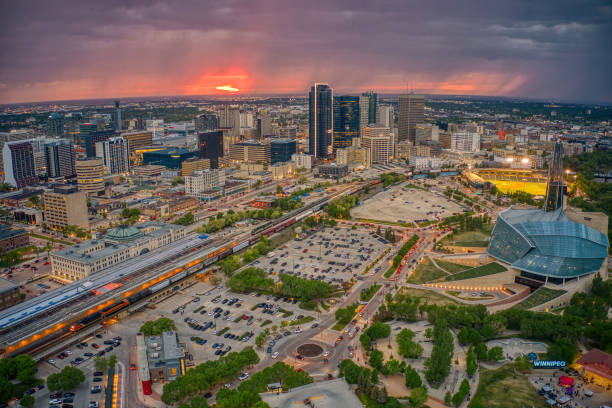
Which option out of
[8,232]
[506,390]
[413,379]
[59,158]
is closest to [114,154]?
[59,158]

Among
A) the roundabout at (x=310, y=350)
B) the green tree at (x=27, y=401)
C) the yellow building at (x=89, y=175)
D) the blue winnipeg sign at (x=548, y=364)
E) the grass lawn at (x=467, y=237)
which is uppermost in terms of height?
the yellow building at (x=89, y=175)

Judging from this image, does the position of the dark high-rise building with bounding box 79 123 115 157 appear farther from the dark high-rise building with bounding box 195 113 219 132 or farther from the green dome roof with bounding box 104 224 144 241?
the green dome roof with bounding box 104 224 144 241

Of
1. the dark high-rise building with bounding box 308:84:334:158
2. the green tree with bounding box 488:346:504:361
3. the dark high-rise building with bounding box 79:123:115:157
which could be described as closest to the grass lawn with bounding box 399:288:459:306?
the green tree with bounding box 488:346:504:361

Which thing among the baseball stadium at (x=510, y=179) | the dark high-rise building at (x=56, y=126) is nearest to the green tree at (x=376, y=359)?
the baseball stadium at (x=510, y=179)

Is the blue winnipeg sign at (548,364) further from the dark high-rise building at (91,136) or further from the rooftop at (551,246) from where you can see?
the dark high-rise building at (91,136)

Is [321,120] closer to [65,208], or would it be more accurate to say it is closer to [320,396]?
[65,208]

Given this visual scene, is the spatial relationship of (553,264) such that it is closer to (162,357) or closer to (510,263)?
(510,263)

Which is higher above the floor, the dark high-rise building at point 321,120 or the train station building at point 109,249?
the dark high-rise building at point 321,120

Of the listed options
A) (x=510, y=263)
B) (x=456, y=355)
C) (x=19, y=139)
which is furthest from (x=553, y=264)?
(x=19, y=139)
